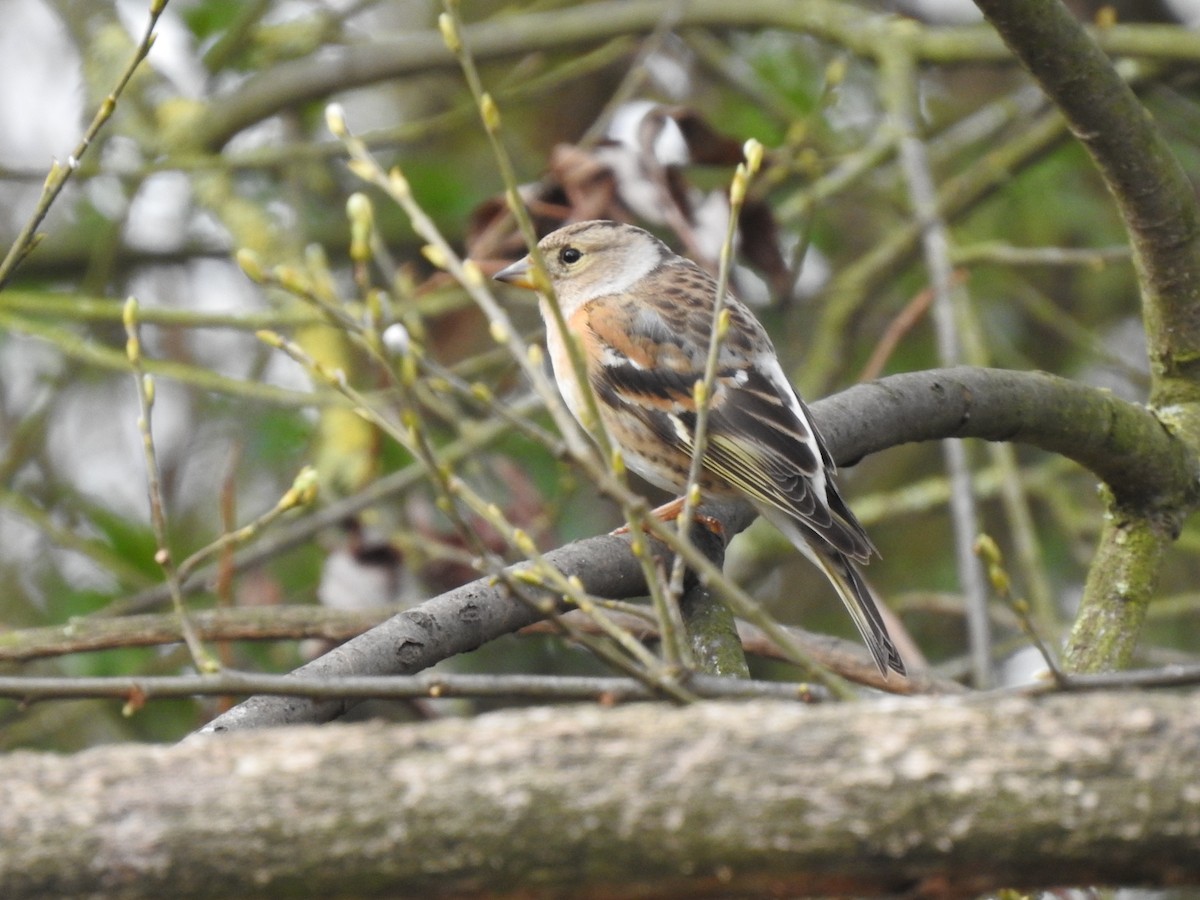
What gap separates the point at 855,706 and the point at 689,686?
1.54ft

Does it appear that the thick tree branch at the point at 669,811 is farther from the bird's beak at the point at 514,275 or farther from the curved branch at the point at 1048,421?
the bird's beak at the point at 514,275

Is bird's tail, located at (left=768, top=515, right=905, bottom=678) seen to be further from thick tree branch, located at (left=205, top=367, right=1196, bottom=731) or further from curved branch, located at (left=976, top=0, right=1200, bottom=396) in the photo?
curved branch, located at (left=976, top=0, right=1200, bottom=396)

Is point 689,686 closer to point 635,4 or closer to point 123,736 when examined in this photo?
point 123,736

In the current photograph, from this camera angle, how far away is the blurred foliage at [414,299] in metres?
6.20

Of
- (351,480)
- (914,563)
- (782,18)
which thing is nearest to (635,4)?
A: (782,18)

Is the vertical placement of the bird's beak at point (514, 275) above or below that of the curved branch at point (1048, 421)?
above

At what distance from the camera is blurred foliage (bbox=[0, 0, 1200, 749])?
6.20m

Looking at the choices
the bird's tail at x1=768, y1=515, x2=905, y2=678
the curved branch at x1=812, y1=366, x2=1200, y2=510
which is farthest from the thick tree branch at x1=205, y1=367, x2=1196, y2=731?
the bird's tail at x1=768, y1=515, x2=905, y2=678

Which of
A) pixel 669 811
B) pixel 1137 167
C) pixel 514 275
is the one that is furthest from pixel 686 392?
pixel 669 811

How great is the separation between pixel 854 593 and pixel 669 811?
2.66 metres

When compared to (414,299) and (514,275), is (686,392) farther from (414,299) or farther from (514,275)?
(414,299)

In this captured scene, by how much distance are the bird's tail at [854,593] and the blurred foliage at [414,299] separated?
1.44 m

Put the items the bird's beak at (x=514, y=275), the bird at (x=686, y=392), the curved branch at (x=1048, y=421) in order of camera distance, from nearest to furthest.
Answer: the curved branch at (x=1048, y=421)
the bird at (x=686, y=392)
the bird's beak at (x=514, y=275)

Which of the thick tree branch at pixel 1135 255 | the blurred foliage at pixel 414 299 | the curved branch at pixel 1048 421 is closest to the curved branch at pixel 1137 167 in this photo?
the thick tree branch at pixel 1135 255
